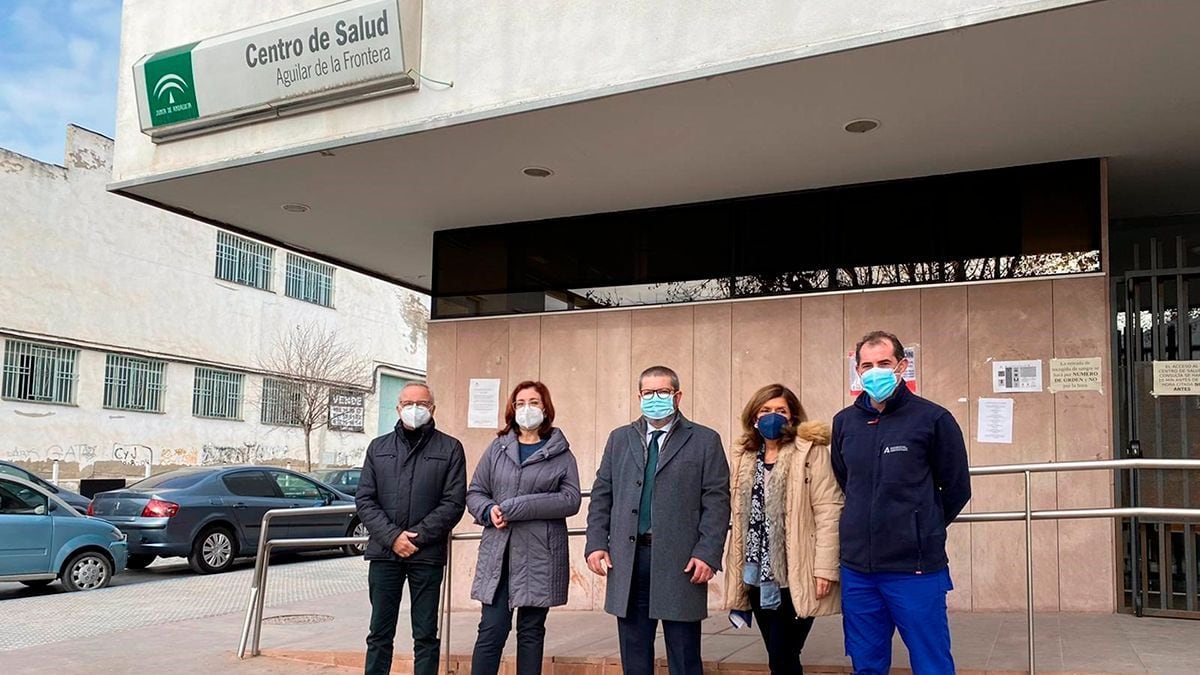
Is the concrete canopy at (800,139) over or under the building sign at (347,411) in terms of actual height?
over

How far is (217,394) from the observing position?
3148 cm

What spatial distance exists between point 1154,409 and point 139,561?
41.8 feet

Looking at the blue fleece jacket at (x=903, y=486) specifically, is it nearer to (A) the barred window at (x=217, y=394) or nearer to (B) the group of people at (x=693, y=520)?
(B) the group of people at (x=693, y=520)

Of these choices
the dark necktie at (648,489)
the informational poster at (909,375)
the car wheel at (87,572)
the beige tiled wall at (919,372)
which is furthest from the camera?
the car wheel at (87,572)

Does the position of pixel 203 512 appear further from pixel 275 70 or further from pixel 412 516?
pixel 412 516

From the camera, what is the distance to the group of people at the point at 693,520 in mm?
4559

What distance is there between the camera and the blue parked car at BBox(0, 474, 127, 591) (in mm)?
11430

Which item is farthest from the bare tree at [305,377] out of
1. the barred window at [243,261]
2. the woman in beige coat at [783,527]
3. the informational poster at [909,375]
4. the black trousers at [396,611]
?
the woman in beige coat at [783,527]

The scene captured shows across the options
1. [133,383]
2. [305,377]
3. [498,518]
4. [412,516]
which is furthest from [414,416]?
[305,377]

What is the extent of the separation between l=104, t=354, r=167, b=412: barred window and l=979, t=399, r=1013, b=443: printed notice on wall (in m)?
25.4

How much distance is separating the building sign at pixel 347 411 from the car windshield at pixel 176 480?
20237 millimetres

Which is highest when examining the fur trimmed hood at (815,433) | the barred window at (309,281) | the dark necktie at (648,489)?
the barred window at (309,281)

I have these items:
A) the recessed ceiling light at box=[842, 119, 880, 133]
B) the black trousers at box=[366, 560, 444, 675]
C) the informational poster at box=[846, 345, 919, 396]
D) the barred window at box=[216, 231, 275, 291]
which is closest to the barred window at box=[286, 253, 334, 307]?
the barred window at box=[216, 231, 275, 291]

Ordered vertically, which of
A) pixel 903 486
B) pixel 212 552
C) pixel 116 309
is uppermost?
pixel 116 309
